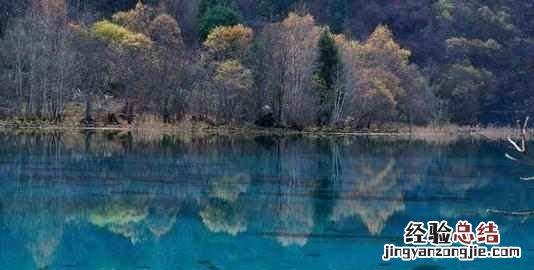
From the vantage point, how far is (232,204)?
19.9 m

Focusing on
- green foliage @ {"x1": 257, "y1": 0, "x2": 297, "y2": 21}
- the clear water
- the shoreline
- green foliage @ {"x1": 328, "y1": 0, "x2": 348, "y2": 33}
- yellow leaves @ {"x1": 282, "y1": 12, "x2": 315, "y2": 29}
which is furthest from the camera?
green foliage @ {"x1": 328, "y1": 0, "x2": 348, "y2": 33}

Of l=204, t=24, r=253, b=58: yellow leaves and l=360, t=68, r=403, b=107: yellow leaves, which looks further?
l=204, t=24, r=253, b=58: yellow leaves

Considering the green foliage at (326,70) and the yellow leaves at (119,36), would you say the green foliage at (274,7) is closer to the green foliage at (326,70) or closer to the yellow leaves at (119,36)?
the yellow leaves at (119,36)

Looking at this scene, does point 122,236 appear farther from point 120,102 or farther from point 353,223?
point 120,102

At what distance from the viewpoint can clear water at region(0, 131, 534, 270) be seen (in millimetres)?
13938

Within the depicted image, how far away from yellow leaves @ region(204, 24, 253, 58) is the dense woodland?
0.28 feet

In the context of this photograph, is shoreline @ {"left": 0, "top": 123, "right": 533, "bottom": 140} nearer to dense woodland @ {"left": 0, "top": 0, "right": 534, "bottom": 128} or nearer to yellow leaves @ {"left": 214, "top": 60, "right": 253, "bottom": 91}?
dense woodland @ {"left": 0, "top": 0, "right": 534, "bottom": 128}

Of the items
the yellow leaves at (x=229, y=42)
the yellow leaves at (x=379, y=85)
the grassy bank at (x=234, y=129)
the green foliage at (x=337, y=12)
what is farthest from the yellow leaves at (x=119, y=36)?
the green foliage at (x=337, y=12)

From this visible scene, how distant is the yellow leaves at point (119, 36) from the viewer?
53.2 m

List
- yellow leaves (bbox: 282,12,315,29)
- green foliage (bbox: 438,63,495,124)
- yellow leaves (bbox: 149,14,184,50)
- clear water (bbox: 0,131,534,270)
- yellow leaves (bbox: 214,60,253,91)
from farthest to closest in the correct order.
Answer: green foliage (bbox: 438,63,495,124), yellow leaves (bbox: 149,14,184,50), yellow leaves (bbox: 214,60,253,91), yellow leaves (bbox: 282,12,315,29), clear water (bbox: 0,131,534,270)

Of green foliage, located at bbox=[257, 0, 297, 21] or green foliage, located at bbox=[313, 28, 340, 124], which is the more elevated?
green foliage, located at bbox=[257, 0, 297, 21]

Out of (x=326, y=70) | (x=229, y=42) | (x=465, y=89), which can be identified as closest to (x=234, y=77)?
(x=229, y=42)

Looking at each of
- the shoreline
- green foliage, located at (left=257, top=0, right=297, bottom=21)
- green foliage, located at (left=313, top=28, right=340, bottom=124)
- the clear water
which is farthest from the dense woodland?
green foliage, located at (left=257, top=0, right=297, bottom=21)

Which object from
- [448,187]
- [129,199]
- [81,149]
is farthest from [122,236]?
[81,149]
